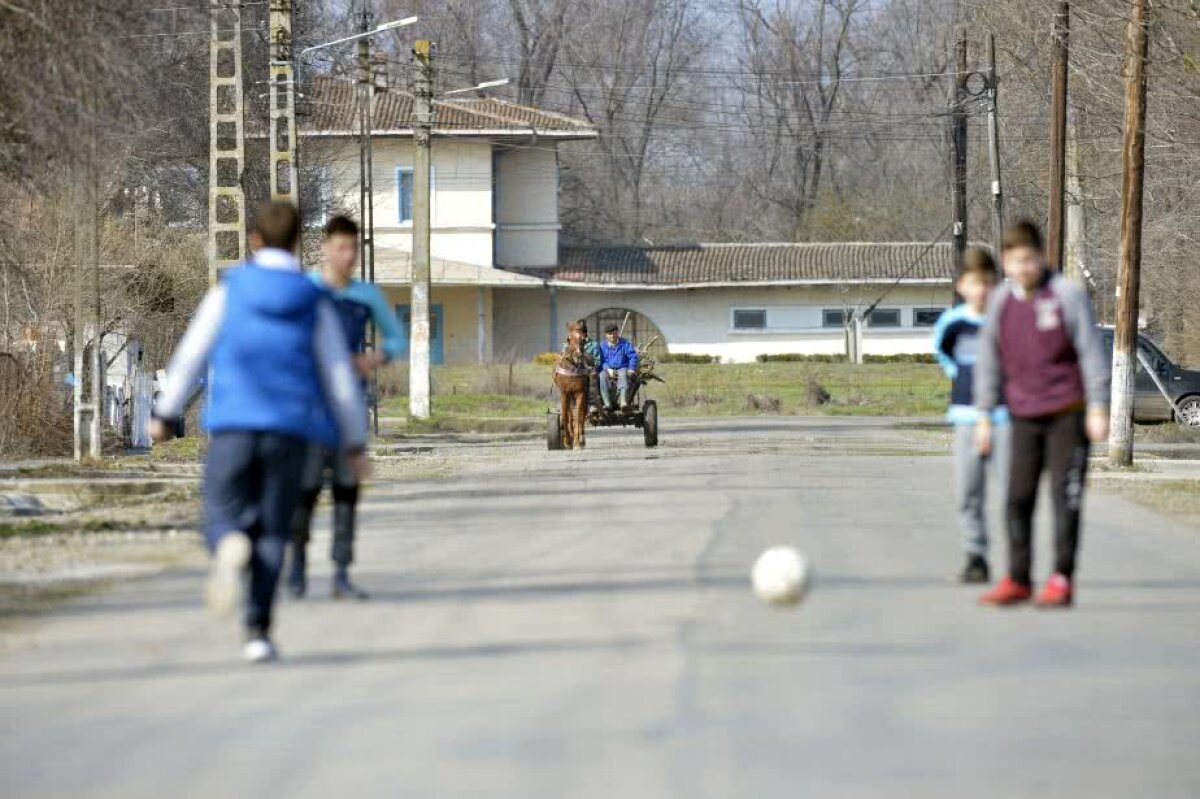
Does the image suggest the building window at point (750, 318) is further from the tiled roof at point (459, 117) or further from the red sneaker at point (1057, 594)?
the red sneaker at point (1057, 594)

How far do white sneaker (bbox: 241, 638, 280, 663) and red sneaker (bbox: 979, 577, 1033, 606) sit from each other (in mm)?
3865

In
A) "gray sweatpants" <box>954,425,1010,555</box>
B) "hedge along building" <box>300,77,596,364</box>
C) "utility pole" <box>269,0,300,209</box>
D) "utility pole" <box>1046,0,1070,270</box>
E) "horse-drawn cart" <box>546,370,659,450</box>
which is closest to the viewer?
"gray sweatpants" <box>954,425,1010,555</box>

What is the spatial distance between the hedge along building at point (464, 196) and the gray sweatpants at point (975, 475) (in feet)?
174

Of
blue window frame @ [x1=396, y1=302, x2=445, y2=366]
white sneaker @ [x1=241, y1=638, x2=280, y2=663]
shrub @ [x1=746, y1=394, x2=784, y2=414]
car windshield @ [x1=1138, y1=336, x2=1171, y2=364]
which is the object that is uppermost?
blue window frame @ [x1=396, y1=302, x2=445, y2=366]

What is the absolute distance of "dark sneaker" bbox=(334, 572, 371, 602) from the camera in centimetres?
1148

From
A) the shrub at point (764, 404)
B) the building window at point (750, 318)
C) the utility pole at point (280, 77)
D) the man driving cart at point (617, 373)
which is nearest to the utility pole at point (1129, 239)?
the man driving cart at point (617, 373)

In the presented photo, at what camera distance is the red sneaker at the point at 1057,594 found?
10992 mm

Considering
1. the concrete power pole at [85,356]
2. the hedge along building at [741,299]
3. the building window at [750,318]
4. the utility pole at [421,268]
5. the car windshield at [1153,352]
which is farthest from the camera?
the building window at [750,318]

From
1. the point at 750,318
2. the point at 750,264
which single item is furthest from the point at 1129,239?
the point at 750,264

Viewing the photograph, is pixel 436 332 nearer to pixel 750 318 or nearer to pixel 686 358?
pixel 686 358

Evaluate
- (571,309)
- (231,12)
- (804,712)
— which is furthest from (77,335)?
(571,309)

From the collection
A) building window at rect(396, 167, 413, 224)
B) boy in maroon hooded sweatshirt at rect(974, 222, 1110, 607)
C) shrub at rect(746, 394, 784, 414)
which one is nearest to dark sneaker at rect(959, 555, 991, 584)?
boy in maroon hooded sweatshirt at rect(974, 222, 1110, 607)

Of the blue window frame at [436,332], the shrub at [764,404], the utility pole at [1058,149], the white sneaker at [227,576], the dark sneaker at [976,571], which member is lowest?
the dark sneaker at [976,571]

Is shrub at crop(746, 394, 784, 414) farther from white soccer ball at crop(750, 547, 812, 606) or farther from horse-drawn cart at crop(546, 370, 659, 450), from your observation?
white soccer ball at crop(750, 547, 812, 606)
